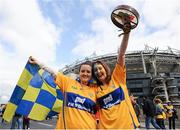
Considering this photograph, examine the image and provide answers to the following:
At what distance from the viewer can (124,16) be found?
4.25 metres

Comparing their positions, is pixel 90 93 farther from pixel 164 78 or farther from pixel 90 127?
pixel 164 78

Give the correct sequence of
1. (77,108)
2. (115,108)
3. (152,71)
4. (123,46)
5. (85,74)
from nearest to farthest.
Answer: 1. (77,108)
2. (115,108)
3. (85,74)
4. (123,46)
5. (152,71)

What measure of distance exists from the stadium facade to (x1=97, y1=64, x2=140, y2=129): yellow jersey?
61.2m

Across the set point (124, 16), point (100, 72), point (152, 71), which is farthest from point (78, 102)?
point (152, 71)

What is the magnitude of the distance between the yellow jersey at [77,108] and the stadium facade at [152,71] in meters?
61.4

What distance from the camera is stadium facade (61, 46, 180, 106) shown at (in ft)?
224

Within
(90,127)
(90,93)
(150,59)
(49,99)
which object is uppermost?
(150,59)

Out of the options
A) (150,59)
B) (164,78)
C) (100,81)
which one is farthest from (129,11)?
(150,59)

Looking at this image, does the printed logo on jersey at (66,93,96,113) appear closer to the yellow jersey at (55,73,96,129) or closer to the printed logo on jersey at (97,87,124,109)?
the yellow jersey at (55,73,96,129)

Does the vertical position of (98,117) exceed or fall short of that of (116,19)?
it falls short

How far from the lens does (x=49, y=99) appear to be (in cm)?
755

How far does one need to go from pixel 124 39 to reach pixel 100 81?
596mm

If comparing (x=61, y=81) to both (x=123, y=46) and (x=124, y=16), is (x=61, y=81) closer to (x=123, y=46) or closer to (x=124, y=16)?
(x=123, y=46)

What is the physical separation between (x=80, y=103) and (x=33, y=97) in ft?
12.2
